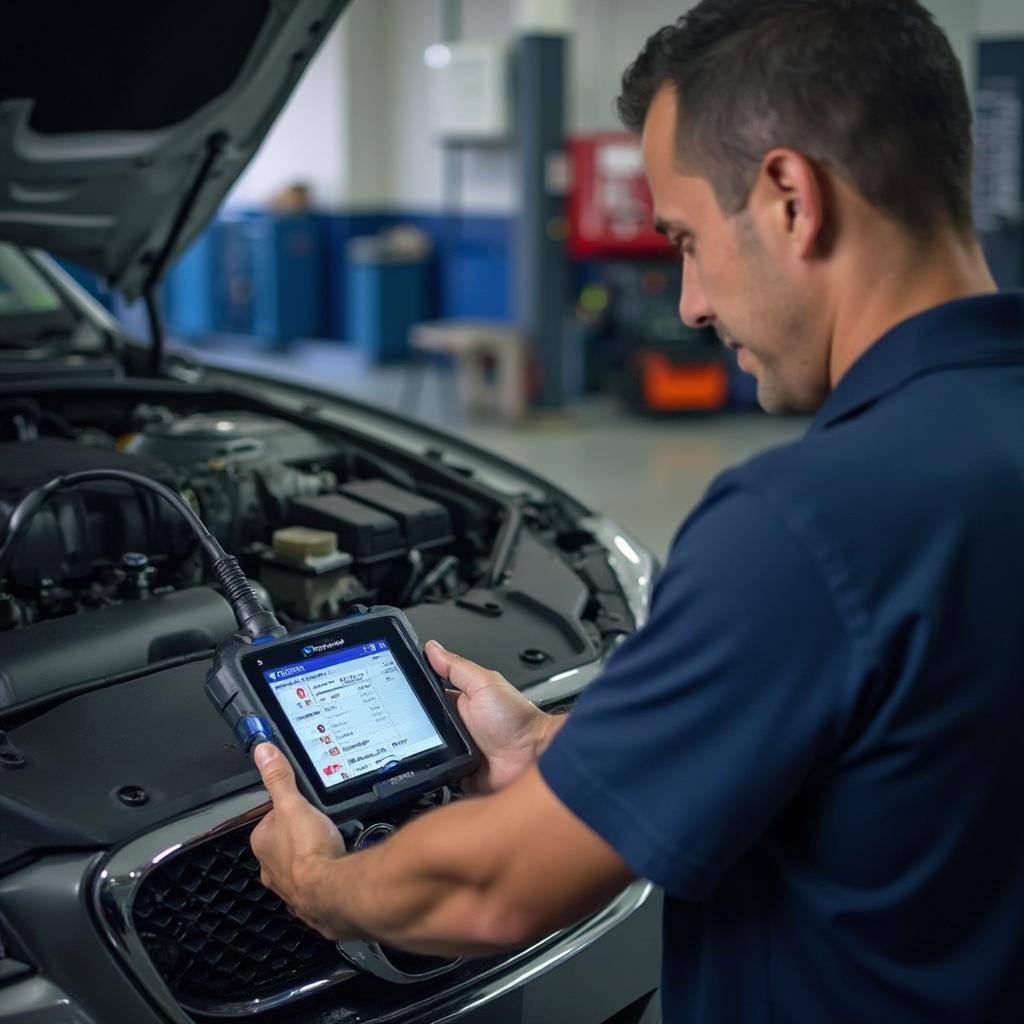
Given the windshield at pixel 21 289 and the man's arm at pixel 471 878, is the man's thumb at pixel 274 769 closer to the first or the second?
the man's arm at pixel 471 878

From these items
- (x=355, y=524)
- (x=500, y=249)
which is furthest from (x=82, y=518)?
(x=500, y=249)

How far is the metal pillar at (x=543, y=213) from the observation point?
8.20 metres

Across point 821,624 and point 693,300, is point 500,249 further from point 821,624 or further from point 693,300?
point 821,624

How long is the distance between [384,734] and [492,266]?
29.9 feet

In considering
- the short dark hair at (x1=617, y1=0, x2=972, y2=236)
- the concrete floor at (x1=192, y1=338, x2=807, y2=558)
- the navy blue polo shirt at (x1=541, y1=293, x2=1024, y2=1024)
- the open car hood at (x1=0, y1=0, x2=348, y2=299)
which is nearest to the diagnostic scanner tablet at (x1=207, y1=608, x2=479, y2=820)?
the navy blue polo shirt at (x1=541, y1=293, x2=1024, y2=1024)

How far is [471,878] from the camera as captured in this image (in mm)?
1030

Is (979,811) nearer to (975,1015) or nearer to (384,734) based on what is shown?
(975,1015)

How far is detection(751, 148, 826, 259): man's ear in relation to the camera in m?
0.96

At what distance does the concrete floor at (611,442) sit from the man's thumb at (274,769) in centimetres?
398

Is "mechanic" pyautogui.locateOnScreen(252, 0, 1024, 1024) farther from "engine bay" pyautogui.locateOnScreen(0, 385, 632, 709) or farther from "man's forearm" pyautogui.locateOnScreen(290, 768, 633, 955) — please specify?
"engine bay" pyautogui.locateOnScreen(0, 385, 632, 709)

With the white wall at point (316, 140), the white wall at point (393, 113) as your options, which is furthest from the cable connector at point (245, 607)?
the white wall at point (316, 140)

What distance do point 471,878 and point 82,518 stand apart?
1202mm

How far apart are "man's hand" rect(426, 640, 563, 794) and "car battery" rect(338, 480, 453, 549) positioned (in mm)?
778

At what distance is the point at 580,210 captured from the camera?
327 inches
